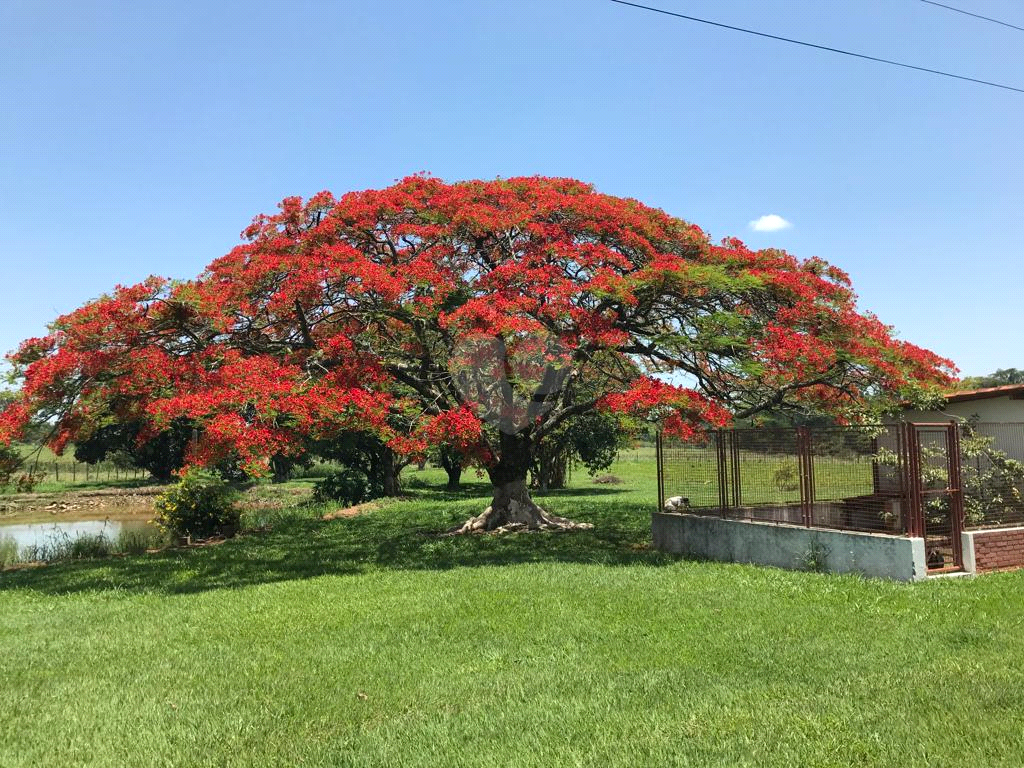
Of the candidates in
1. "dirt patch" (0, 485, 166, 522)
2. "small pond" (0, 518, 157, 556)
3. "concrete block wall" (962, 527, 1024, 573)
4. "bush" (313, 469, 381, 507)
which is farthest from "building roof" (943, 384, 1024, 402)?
"dirt patch" (0, 485, 166, 522)

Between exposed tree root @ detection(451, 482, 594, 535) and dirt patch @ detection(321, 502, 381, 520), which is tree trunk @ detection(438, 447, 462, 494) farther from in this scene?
exposed tree root @ detection(451, 482, 594, 535)

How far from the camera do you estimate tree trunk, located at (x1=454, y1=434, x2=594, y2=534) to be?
16.3m

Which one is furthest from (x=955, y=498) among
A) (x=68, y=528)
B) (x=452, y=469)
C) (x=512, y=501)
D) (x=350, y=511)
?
(x=68, y=528)

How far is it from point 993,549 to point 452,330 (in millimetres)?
8981

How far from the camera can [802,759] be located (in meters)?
4.11

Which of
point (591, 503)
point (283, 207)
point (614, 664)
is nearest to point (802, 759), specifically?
point (614, 664)

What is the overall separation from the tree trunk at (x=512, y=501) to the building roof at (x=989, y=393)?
789cm

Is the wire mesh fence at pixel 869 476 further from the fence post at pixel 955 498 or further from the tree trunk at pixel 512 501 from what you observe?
the tree trunk at pixel 512 501

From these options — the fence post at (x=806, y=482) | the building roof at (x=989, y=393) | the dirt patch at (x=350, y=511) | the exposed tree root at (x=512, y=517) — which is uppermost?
the building roof at (x=989, y=393)

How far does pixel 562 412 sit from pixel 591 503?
828cm

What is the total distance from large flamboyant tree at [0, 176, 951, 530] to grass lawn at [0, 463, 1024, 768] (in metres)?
2.63

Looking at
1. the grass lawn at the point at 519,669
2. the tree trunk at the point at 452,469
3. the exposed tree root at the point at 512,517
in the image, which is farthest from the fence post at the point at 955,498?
the tree trunk at the point at 452,469

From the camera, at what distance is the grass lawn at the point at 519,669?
446cm

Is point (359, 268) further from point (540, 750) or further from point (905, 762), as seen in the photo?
point (905, 762)
